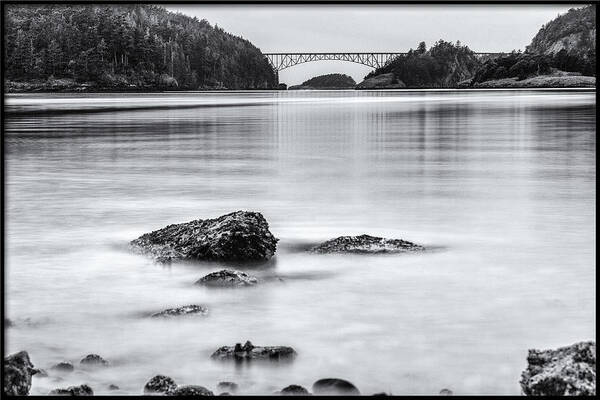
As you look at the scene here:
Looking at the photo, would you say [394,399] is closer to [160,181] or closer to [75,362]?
[75,362]

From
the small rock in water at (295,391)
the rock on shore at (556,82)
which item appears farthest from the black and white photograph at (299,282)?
the rock on shore at (556,82)

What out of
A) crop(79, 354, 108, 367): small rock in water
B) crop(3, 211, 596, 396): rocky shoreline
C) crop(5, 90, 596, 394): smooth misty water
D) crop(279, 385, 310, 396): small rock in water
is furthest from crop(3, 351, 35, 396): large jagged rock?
crop(279, 385, 310, 396): small rock in water

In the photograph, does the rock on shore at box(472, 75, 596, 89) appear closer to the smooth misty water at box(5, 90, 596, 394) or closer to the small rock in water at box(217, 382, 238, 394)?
the smooth misty water at box(5, 90, 596, 394)

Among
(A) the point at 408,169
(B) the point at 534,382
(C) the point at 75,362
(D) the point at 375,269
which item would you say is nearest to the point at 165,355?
(C) the point at 75,362

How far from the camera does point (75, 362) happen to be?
6379 mm

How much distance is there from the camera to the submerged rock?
639 centimetres

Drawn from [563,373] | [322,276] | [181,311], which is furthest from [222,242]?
[563,373]

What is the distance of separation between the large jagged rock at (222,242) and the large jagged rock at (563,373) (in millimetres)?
4140

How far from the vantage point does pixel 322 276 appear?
29.4 ft

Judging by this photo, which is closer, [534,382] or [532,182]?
[534,382]

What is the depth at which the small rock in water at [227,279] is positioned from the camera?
844cm

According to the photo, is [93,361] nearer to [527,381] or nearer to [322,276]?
[527,381]

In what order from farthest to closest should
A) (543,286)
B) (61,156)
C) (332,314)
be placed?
(61,156) → (543,286) → (332,314)

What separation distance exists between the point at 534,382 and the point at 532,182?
1221 cm
